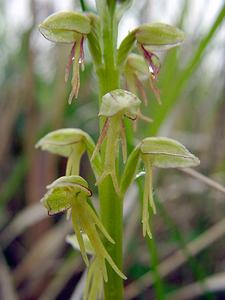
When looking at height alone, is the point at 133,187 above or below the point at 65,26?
below

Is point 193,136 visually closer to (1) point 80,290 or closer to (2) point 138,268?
(2) point 138,268

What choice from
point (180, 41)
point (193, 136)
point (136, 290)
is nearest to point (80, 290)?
point (136, 290)

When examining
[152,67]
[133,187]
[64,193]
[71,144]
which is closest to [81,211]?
[64,193]

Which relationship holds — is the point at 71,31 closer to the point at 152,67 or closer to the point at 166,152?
the point at 152,67

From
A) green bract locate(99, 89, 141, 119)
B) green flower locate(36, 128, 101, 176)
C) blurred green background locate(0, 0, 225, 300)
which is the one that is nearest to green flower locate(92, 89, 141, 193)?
green bract locate(99, 89, 141, 119)

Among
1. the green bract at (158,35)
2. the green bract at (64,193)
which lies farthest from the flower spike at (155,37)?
the green bract at (64,193)

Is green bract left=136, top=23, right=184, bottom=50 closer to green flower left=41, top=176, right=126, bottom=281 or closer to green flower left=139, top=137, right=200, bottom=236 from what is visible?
green flower left=139, top=137, right=200, bottom=236
